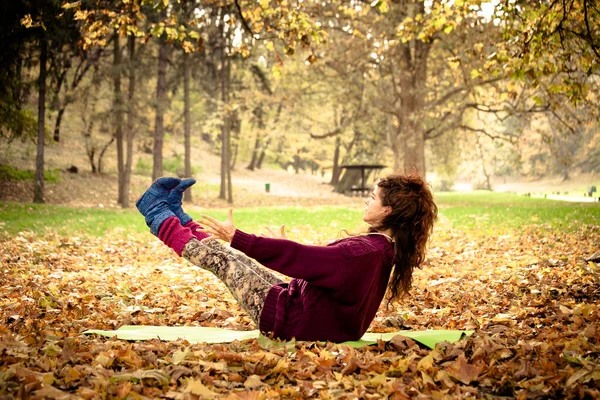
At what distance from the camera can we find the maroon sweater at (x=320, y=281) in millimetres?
3047

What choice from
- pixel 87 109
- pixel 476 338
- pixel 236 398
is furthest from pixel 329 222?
pixel 87 109

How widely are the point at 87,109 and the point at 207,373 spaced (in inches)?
866

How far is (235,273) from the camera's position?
12.2 feet

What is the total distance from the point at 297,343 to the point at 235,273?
685mm

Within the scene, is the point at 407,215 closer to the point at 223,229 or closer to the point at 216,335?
the point at 223,229

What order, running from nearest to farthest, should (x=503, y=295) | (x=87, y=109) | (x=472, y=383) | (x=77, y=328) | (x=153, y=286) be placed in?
(x=472, y=383)
(x=77, y=328)
(x=503, y=295)
(x=153, y=286)
(x=87, y=109)

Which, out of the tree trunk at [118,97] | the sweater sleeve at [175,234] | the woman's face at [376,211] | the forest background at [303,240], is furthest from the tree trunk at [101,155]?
the woman's face at [376,211]

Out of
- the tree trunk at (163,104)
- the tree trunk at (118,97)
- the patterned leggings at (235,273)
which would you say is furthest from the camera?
the tree trunk at (163,104)

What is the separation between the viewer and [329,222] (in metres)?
14.5

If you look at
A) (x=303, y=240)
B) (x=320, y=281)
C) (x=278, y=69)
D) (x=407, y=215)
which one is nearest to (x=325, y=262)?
(x=320, y=281)

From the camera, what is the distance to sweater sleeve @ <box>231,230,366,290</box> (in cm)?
302

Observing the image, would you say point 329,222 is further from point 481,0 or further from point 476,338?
point 476,338

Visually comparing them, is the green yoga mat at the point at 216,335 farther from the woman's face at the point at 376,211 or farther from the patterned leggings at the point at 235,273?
the woman's face at the point at 376,211

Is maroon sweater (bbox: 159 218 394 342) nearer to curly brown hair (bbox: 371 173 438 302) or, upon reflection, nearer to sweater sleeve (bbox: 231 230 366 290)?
sweater sleeve (bbox: 231 230 366 290)
